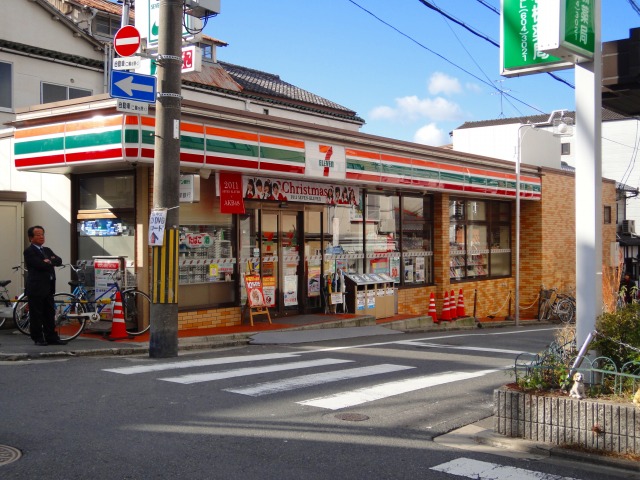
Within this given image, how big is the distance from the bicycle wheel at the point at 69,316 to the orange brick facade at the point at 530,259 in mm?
11164

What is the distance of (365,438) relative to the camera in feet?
22.3

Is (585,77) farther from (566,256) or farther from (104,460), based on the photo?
(566,256)

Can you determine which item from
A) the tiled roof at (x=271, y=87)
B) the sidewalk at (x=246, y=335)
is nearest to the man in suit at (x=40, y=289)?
the sidewalk at (x=246, y=335)

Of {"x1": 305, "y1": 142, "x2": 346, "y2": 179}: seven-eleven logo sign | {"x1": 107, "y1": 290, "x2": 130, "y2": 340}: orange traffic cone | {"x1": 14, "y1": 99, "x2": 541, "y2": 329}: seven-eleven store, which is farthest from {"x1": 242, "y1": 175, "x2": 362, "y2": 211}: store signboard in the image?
{"x1": 107, "y1": 290, "x2": 130, "y2": 340}: orange traffic cone

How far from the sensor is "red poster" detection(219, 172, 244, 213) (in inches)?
595

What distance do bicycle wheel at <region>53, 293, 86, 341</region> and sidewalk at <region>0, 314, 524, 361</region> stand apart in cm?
21

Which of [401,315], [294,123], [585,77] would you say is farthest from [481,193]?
[585,77]

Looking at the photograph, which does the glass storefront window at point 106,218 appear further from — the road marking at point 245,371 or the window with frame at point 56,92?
the window with frame at point 56,92

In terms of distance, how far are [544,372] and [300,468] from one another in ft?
8.59

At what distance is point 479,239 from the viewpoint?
25.2 meters

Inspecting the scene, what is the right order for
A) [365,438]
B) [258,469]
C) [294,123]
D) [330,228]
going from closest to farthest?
[258,469] < [365,438] < [294,123] < [330,228]

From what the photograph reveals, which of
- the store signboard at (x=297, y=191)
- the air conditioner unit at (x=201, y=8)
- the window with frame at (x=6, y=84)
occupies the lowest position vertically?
the store signboard at (x=297, y=191)

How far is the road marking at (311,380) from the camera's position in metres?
8.74

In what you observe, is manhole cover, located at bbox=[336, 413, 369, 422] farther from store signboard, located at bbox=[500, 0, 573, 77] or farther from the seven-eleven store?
the seven-eleven store
